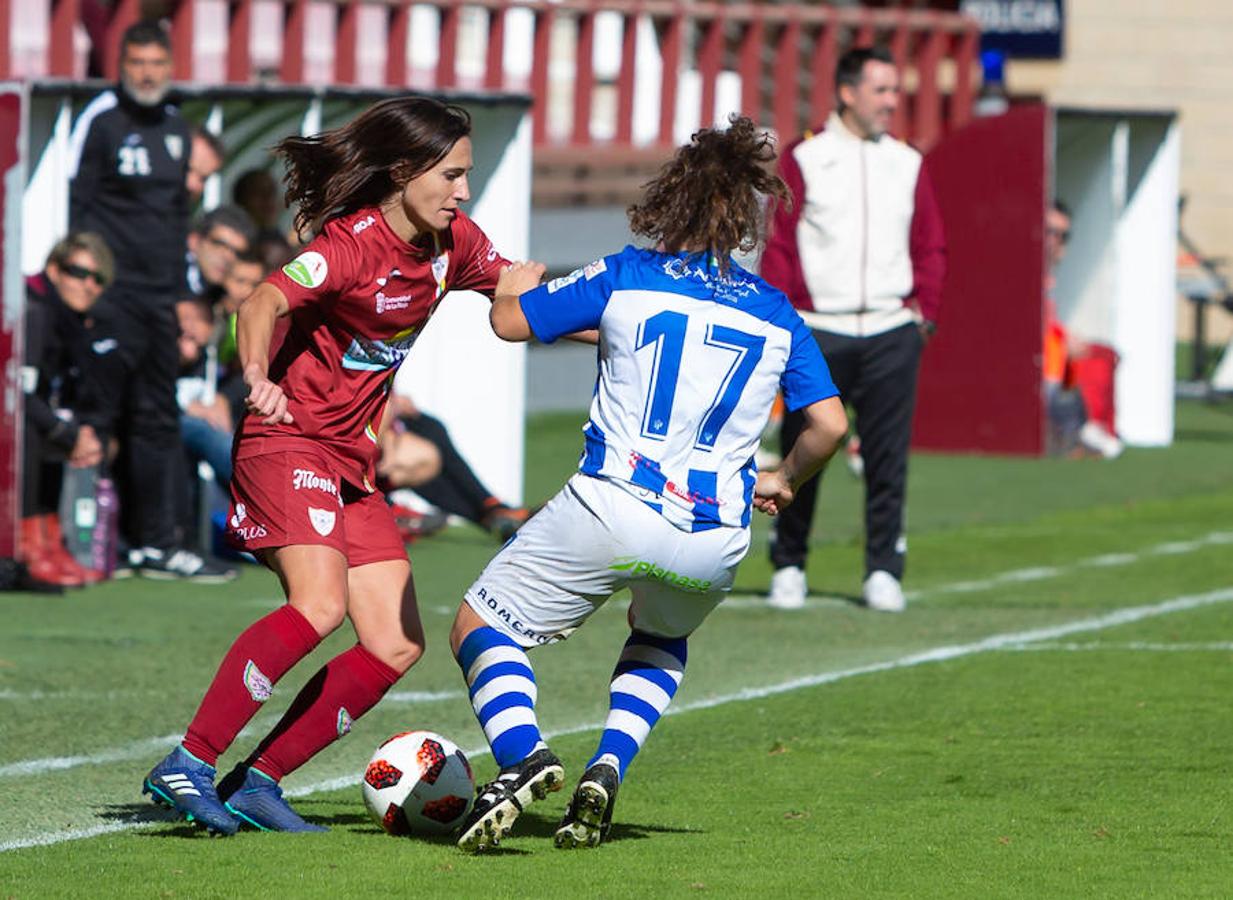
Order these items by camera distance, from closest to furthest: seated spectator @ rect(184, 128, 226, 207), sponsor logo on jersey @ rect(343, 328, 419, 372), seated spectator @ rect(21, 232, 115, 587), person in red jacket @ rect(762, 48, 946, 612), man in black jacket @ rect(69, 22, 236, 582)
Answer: sponsor logo on jersey @ rect(343, 328, 419, 372) → person in red jacket @ rect(762, 48, 946, 612) → seated spectator @ rect(21, 232, 115, 587) → man in black jacket @ rect(69, 22, 236, 582) → seated spectator @ rect(184, 128, 226, 207)

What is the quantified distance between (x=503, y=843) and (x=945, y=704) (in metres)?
2.71

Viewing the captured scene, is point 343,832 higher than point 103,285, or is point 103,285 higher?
point 103,285

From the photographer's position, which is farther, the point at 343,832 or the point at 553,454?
the point at 553,454

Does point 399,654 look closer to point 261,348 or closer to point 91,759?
point 261,348

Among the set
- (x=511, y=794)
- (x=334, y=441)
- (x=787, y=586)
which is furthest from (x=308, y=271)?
(x=787, y=586)

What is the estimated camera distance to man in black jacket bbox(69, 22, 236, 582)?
11750mm

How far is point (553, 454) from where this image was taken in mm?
17703

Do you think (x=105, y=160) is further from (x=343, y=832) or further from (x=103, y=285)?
(x=343, y=832)

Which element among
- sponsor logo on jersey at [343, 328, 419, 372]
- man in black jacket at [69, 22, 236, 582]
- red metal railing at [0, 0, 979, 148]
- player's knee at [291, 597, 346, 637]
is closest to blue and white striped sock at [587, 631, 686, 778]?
player's knee at [291, 597, 346, 637]

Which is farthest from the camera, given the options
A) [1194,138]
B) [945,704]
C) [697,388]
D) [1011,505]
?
[1194,138]

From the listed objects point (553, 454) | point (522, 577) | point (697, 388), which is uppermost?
point (697, 388)

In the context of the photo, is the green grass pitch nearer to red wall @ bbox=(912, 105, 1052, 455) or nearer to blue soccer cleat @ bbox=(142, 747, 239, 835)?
blue soccer cleat @ bbox=(142, 747, 239, 835)

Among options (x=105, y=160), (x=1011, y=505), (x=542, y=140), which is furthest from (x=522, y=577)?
(x=542, y=140)

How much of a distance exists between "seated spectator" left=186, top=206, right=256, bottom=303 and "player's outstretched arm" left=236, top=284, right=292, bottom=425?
263 inches
